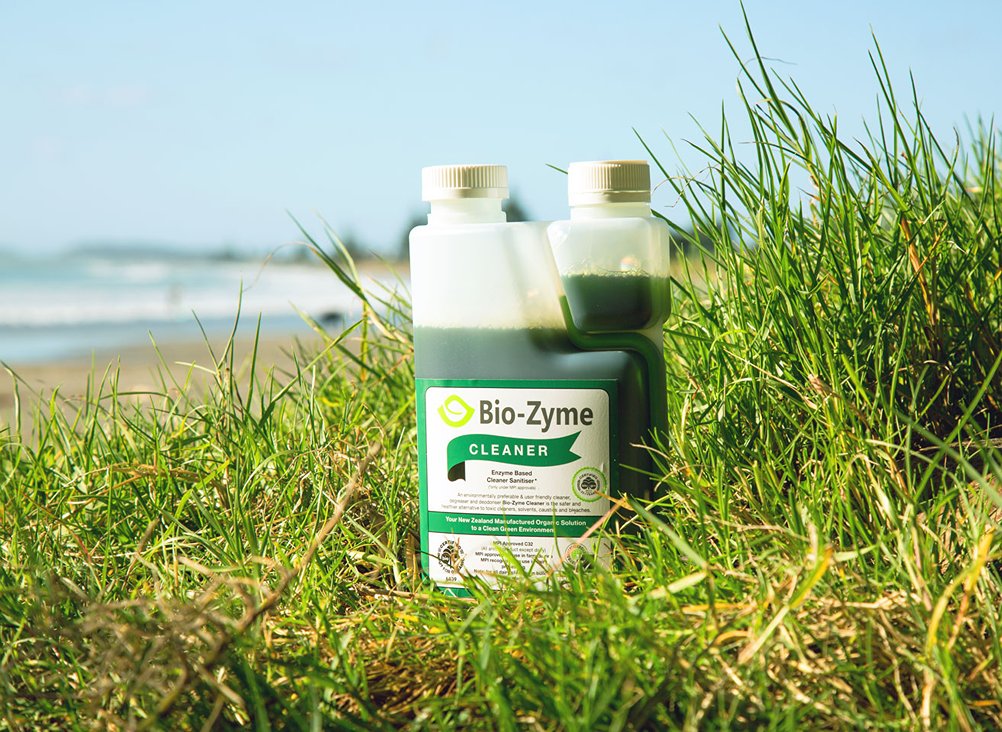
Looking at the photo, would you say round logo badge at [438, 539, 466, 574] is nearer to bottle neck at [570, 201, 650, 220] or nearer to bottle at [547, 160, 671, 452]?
bottle at [547, 160, 671, 452]

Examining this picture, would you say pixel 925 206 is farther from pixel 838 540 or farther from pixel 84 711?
pixel 84 711

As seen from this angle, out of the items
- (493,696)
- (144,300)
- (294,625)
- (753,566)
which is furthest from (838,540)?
(144,300)

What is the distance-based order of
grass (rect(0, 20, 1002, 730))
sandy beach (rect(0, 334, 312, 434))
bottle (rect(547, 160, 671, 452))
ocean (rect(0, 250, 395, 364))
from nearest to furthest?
grass (rect(0, 20, 1002, 730)), bottle (rect(547, 160, 671, 452)), sandy beach (rect(0, 334, 312, 434)), ocean (rect(0, 250, 395, 364))

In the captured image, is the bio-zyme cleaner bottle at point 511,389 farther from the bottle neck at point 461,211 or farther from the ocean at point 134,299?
the ocean at point 134,299

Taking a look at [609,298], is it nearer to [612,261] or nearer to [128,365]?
[612,261]

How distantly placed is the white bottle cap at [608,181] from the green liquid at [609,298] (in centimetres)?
14

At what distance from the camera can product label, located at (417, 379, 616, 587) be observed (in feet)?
5.72

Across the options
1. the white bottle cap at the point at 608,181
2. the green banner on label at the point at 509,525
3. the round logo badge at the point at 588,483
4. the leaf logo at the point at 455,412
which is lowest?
the green banner on label at the point at 509,525

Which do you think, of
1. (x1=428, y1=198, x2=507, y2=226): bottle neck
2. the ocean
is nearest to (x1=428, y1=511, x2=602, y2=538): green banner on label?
(x1=428, y1=198, x2=507, y2=226): bottle neck

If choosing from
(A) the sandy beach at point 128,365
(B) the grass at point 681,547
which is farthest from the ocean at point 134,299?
(B) the grass at point 681,547

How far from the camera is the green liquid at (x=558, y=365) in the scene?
1735 millimetres

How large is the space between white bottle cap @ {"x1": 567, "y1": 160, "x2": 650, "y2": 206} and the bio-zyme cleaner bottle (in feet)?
0.34

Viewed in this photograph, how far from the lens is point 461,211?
70.7 inches

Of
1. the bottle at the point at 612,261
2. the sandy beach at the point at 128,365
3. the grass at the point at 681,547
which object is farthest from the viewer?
the sandy beach at the point at 128,365
